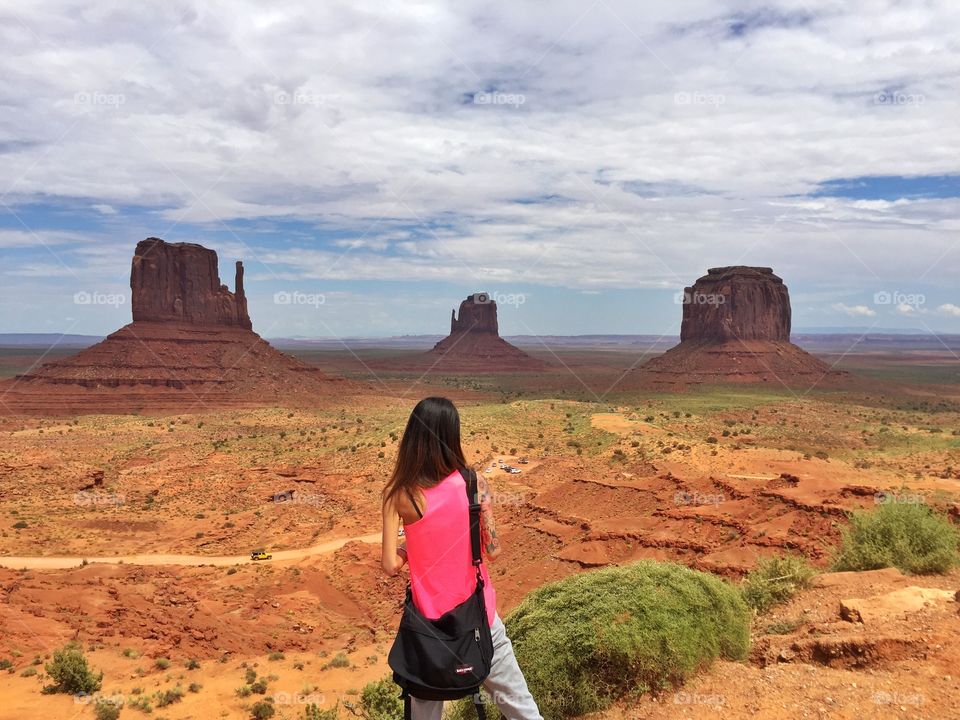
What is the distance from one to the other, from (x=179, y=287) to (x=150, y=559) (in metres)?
61.8

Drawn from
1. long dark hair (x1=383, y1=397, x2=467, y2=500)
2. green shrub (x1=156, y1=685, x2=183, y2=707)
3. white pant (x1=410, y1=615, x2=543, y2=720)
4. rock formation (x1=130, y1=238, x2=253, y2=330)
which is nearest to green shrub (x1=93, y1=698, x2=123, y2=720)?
green shrub (x1=156, y1=685, x2=183, y2=707)

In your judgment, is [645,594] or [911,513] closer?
[645,594]

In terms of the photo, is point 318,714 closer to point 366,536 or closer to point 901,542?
point 901,542

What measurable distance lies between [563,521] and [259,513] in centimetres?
1363

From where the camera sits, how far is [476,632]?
3.43 m

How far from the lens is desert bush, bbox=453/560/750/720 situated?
18.4 ft

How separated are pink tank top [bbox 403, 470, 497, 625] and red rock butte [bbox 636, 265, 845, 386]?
81.6m

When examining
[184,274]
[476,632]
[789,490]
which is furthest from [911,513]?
[184,274]

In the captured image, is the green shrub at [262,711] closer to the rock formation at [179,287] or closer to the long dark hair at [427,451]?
the long dark hair at [427,451]

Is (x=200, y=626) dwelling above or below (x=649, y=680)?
below

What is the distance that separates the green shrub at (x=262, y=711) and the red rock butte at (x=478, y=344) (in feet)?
402

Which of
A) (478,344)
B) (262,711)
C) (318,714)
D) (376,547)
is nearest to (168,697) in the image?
(262,711)

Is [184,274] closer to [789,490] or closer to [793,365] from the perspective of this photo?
[789,490]

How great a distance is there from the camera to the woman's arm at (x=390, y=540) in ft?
11.0
